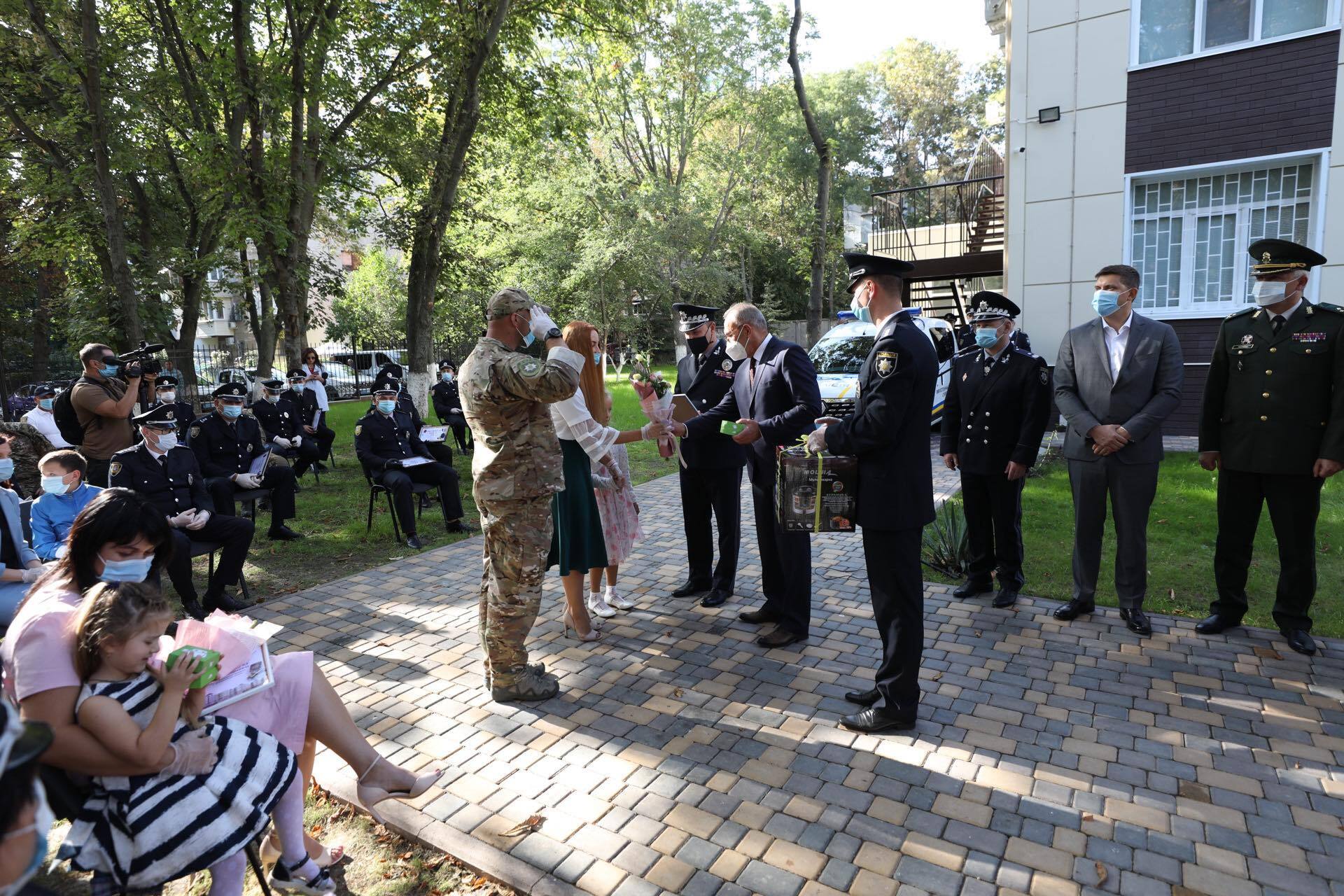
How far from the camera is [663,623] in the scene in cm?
527

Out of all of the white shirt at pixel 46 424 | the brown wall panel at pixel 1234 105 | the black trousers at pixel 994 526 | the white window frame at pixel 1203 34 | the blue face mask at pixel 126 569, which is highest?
the white window frame at pixel 1203 34

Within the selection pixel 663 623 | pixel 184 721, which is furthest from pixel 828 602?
pixel 184 721

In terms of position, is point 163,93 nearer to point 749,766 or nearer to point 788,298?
point 749,766

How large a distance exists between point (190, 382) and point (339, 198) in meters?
5.20

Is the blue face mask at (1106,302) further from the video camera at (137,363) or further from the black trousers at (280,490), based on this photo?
the video camera at (137,363)

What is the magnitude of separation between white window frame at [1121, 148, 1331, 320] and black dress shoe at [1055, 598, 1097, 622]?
7.05 meters

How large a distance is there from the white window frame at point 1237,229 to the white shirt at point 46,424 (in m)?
13.1

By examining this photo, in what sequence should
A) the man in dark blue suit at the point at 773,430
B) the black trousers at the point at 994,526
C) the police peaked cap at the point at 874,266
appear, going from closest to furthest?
the police peaked cap at the point at 874,266
the man in dark blue suit at the point at 773,430
the black trousers at the point at 994,526

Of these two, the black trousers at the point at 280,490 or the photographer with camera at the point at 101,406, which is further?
the black trousers at the point at 280,490

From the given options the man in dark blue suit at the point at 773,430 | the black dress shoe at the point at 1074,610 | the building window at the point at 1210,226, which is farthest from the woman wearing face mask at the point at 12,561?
the building window at the point at 1210,226

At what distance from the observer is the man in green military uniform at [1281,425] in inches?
173

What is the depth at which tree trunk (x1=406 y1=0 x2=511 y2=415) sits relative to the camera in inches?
500

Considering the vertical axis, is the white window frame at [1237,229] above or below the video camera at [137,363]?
above

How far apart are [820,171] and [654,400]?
42.4ft
